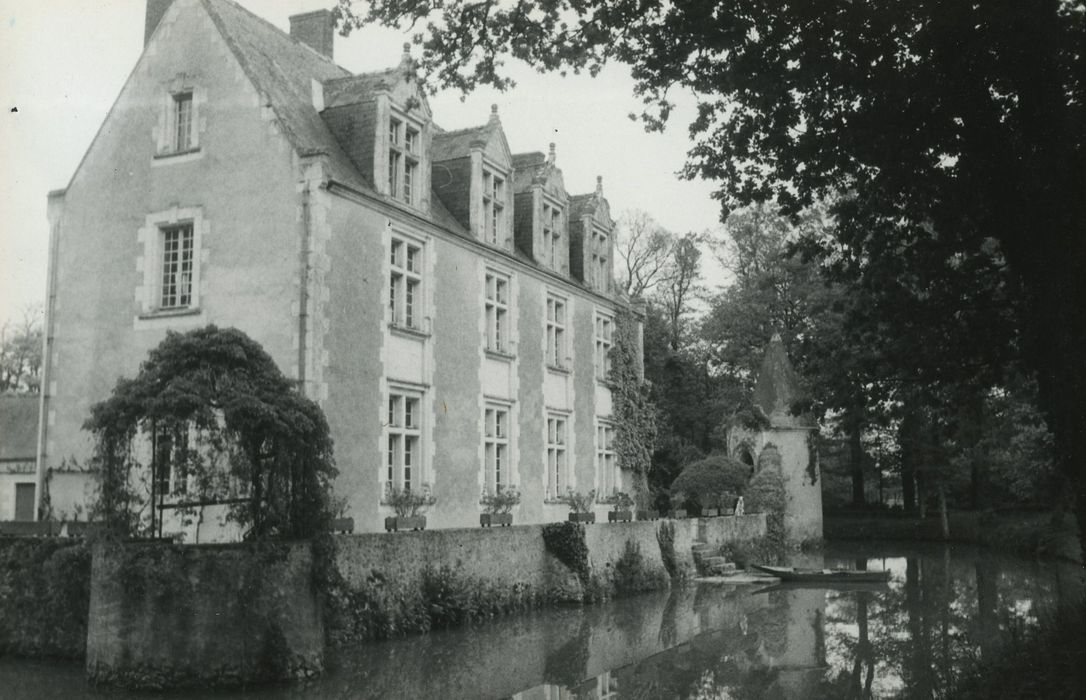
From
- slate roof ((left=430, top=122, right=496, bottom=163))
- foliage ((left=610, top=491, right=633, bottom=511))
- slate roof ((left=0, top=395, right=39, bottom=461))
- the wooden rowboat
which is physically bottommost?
the wooden rowboat

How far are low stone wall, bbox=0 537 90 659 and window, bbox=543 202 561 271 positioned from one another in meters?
14.8

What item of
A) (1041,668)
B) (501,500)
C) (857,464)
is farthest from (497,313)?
(857,464)

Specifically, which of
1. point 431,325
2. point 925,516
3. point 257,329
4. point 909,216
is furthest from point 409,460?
point 925,516

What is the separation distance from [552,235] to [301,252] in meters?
10.5

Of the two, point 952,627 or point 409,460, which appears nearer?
point 952,627

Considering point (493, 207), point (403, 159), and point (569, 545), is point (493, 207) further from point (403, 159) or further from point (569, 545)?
point (569, 545)

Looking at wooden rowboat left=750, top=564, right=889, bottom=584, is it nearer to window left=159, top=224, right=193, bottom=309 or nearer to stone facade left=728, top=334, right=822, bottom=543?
stone facade left=728, top=334, right=822, bottom=543

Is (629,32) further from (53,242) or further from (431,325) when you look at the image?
(53,242)

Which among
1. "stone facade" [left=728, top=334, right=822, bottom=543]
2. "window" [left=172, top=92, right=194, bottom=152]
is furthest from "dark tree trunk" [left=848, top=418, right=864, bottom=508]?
"window" [left=172, top=92, right=194, bottom=152]

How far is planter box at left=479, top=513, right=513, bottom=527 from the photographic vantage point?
18516 mm

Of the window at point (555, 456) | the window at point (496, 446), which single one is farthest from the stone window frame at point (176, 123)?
the window at point (555, 456)

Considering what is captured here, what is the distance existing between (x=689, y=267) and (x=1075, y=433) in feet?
134

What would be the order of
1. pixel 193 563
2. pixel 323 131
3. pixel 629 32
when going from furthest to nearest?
pixel 323 131, pixel 193 563, pixel 629 32

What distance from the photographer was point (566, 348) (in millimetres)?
26375
